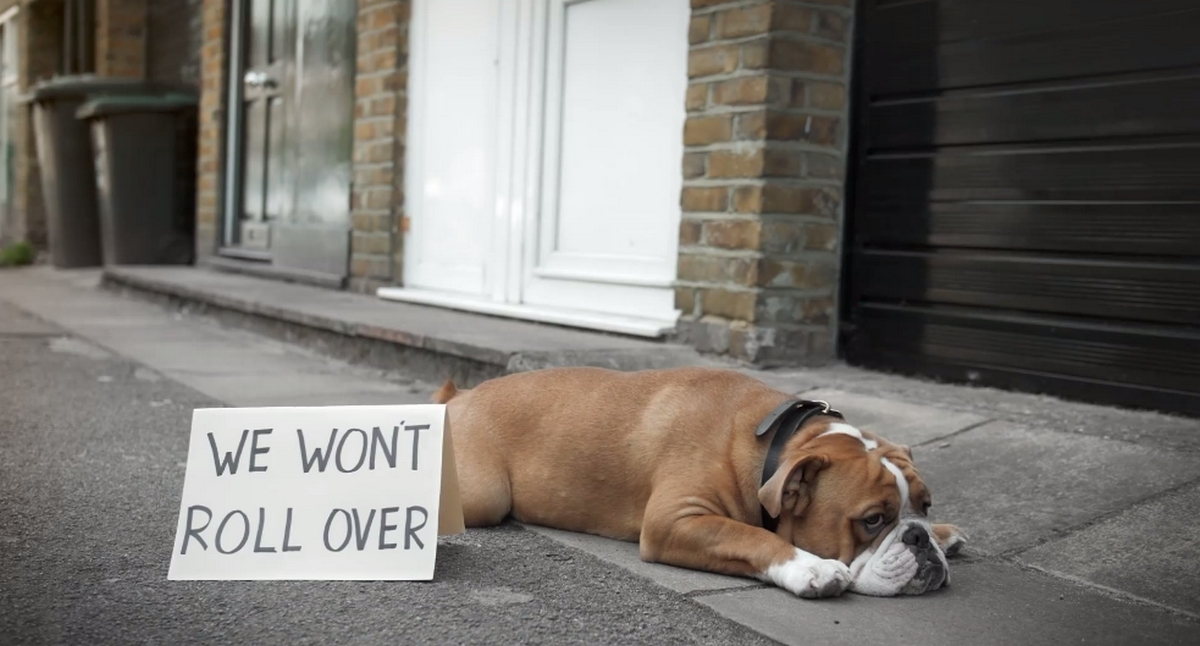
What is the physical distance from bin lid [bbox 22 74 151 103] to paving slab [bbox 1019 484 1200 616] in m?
9.48

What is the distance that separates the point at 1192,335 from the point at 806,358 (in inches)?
57.1

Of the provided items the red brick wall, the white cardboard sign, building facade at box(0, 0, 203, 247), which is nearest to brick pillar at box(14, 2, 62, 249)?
building facade at box(0, 0, 203, 247)

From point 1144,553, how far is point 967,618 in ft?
2.13

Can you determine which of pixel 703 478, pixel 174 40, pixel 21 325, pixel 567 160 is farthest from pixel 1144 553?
pixel 174 40

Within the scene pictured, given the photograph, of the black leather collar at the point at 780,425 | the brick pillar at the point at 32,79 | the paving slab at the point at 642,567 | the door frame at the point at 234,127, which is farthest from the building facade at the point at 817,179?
the brick pillar at the point at 32,79

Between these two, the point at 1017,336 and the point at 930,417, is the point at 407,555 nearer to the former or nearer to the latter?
the point at 930,417

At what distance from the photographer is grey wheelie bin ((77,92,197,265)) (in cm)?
1032

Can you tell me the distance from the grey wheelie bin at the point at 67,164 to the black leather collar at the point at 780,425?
941 cm

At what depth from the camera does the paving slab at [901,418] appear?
3766mm

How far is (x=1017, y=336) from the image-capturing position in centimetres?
427

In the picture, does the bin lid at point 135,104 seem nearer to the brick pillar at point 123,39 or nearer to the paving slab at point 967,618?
the brick pillar at point 123,39

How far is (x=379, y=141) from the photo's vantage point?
7.45 meters

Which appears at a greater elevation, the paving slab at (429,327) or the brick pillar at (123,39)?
the brick pillar at (123,39)

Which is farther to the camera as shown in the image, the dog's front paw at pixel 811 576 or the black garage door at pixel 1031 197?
the black garage door at pixel 1031 197
